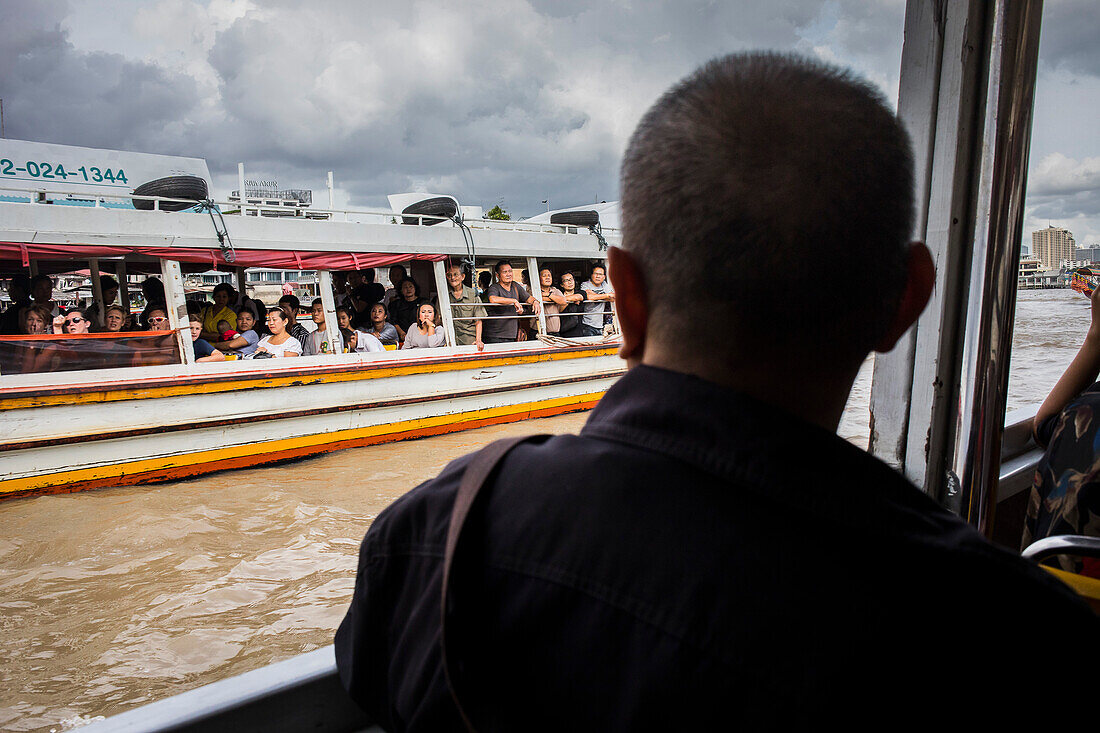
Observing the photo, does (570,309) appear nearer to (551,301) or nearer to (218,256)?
(551,301)

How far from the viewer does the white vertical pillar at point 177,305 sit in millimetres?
5730

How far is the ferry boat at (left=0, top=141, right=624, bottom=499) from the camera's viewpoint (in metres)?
5.13

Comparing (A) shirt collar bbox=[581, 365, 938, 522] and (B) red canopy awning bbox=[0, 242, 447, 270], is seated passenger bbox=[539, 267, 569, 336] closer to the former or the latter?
(B) red canopy awning bbox=[0, 242, 447, 270]

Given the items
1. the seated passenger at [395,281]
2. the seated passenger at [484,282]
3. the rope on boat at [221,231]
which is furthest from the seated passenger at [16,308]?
the seated passenger at [484,282]

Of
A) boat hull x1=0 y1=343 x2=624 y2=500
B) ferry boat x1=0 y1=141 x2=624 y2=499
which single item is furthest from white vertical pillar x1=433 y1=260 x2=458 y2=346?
boat hull x1=0 y1=343 x2=624 y2=500

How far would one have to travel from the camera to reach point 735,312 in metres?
0.54

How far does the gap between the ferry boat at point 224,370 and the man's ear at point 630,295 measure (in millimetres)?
5623

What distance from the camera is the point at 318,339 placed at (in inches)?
256

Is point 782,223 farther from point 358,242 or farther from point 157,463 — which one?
point 358,242

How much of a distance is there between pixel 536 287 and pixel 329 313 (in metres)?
2.53

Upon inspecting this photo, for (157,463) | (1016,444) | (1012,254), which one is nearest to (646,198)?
(1012,254)

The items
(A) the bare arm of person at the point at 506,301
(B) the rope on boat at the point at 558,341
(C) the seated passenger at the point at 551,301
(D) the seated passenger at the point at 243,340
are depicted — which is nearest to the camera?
(D) the seated passenger at the point at 243,340

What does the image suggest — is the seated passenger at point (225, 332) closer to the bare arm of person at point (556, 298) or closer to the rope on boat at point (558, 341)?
the rope on boat at point (558, 341)

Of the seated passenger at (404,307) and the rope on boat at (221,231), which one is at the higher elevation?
the rope on boat at (221,231)
